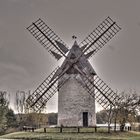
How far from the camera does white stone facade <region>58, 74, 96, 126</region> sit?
41906mm

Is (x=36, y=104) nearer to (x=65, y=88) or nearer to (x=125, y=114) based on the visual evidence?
(x=65, y=88)

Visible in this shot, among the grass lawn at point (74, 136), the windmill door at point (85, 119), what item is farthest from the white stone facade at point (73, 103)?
the grass lawn at point (74, 136)

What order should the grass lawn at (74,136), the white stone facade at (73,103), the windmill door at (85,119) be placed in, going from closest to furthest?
the grass lawn at (74,136) → the white stone facade at (73,103) → the windmill door at (85,119)

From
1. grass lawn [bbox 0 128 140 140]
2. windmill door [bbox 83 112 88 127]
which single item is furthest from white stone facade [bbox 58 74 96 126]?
grass lawn [bbox 0 128 140 140]

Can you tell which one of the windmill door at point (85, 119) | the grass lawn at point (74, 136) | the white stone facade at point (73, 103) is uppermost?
the white stone facade at point (73, 103)

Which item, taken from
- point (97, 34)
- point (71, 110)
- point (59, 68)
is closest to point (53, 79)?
point (59, 68)

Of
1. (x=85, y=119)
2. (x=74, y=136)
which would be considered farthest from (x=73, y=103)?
(x=74, y=136)

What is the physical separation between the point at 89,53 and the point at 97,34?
3.07 metres

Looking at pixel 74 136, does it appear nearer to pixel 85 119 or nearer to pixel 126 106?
pixel 85 119

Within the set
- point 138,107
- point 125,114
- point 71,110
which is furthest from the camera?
point 138,107

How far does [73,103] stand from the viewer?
4194cm

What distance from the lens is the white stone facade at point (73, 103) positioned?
41906 mm

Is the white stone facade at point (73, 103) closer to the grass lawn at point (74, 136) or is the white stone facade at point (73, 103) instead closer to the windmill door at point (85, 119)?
the windmill door at point (85, 119)

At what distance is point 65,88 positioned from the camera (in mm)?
42344
